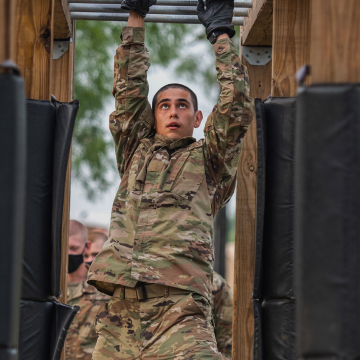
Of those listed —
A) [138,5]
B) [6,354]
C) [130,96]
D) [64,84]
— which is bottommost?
[6,354]

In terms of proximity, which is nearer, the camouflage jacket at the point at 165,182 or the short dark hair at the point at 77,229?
the camouflage jacket at the point at 165,182

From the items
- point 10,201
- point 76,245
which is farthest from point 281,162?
point 76,245

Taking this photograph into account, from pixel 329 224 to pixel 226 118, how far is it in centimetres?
196

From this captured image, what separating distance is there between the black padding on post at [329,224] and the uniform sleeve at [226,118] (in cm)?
181

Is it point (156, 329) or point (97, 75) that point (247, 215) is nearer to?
point (156, 329)

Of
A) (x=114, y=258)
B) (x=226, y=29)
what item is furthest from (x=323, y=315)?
(x=226, y=29)

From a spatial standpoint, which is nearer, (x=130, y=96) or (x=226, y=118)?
(x=226, y=118)

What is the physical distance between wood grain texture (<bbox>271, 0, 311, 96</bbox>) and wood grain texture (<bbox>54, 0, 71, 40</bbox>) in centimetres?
153

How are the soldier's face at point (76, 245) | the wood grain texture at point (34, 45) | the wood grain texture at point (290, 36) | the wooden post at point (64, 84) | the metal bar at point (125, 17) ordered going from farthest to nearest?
the soldier's face at point (76, 245) → the metal bar at point (125, 17) → the wooden post at point (64, 84) → the wood grain texture at point (290, 36) → the wood grain texture at point (34, 45)

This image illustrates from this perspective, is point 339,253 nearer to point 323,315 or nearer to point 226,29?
point 323,315

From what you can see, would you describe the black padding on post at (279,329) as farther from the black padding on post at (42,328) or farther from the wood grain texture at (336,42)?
the wood grain texture at (336,42)

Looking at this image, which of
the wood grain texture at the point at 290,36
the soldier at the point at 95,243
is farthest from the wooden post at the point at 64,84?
the soldier at the point at 95,243

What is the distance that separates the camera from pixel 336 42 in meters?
2.21

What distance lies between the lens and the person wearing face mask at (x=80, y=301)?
6469 mm
